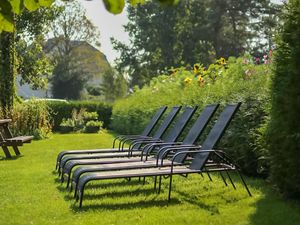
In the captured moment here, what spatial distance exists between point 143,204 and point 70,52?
152 ft

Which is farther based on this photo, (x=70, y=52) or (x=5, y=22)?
(x=70, y=52)

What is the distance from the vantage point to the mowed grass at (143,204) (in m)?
4.77

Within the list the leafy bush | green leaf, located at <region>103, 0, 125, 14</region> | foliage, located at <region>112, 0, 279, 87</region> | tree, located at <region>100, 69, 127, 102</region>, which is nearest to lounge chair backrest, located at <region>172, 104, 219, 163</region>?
green leaf, located at <region>103, 0, 125, 14</region>

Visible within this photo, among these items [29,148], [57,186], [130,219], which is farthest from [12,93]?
[130,219]

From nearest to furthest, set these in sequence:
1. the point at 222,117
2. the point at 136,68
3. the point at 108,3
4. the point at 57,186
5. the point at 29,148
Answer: the point at 108,3, the point at 222,117, the point at 57,186, the point at 29,148, the point at 136,68

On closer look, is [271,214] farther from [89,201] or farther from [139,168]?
[89,201]

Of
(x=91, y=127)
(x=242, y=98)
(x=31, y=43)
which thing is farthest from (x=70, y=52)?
(x=242, y=98)

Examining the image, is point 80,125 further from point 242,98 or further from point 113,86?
point 113,86

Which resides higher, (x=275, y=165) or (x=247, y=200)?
(x=275, y=165)

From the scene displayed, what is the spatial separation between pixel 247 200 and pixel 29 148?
8.50 m

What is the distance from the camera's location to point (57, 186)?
6.71 metres

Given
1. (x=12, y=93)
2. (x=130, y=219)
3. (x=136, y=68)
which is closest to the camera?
(x=130, y=219)

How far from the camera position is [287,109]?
5.21 metres

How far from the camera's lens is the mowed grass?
4766mm
